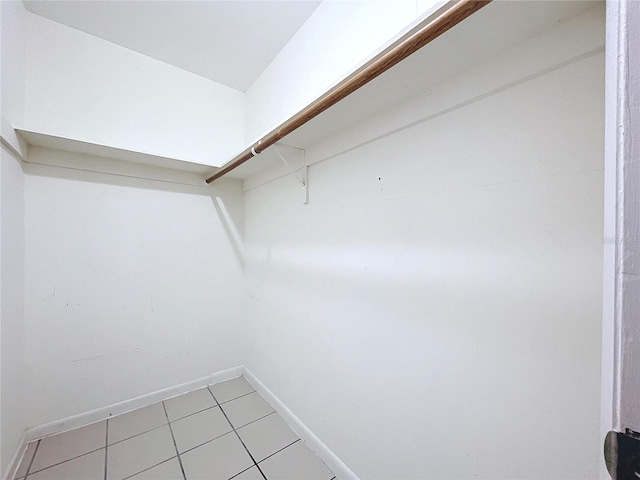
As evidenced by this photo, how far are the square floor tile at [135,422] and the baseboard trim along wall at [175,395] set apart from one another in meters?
0.06

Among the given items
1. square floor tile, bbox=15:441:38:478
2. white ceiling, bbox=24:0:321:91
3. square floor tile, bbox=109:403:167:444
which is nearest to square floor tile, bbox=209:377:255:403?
square floor tile, bbox=109:403:167:444

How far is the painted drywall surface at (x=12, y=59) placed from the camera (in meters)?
1.28

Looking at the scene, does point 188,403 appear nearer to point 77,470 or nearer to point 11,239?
point 77,470

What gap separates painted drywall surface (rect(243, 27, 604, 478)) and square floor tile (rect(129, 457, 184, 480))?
2.46 ft

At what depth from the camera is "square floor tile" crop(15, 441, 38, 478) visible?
1.35 m

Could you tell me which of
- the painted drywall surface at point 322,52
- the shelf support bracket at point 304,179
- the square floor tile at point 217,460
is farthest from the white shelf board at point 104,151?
the square floor tile at point 217,460

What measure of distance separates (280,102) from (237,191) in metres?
0.86

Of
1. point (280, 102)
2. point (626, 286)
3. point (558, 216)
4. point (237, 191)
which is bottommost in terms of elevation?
point (626, 286)

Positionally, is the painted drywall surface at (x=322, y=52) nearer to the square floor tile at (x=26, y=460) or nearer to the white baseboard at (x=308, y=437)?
the white baseboard at (x=308, y=437)

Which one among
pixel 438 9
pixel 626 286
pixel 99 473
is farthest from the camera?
pixel 99 473

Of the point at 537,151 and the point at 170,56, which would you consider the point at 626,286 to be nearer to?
the point at 537,151

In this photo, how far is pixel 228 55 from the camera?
1.93 m

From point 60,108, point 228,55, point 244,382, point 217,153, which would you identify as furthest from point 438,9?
point 244,382

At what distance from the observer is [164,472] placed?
1.36m
